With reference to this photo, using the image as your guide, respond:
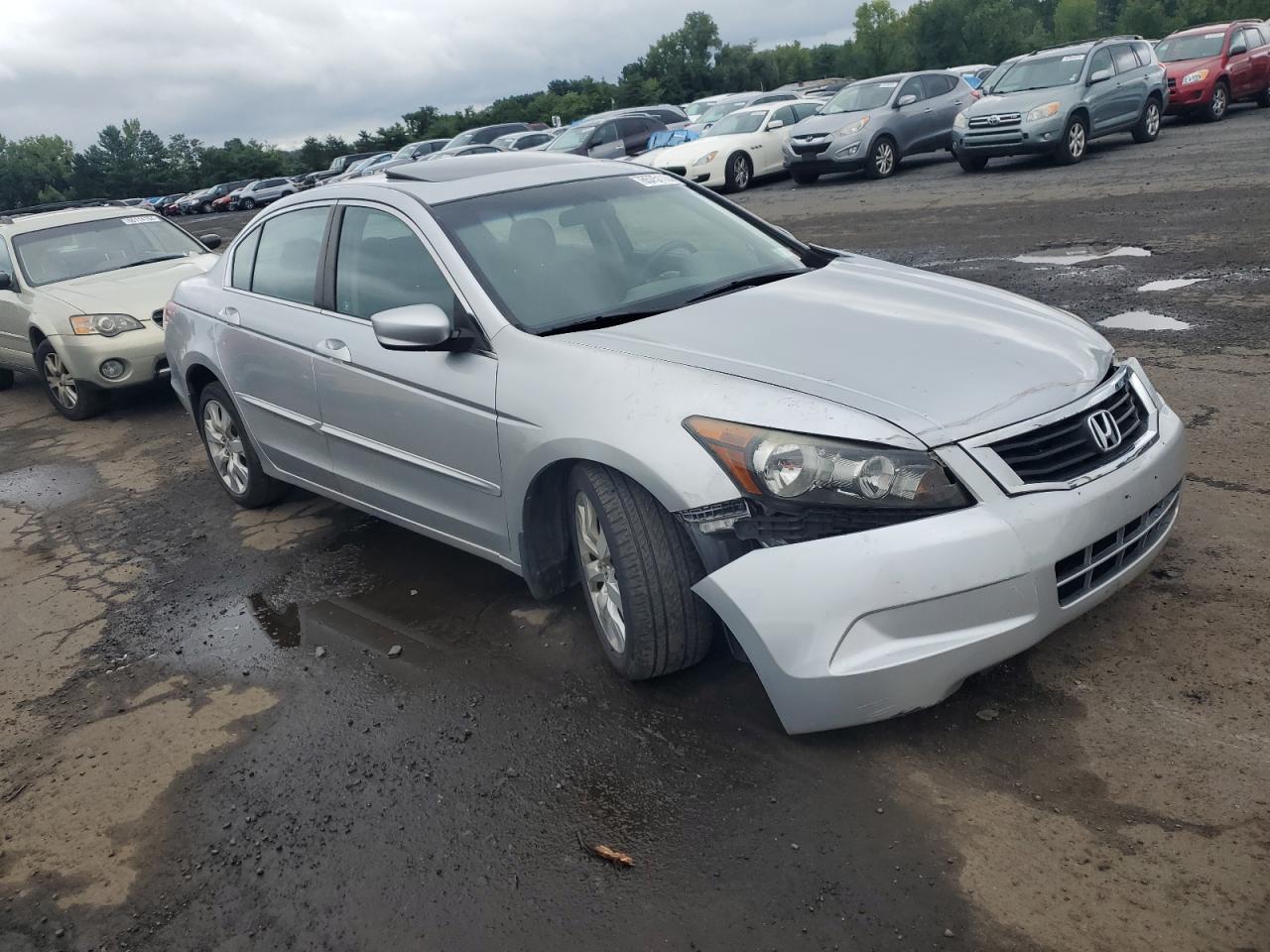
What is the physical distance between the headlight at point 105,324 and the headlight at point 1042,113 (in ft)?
40.6

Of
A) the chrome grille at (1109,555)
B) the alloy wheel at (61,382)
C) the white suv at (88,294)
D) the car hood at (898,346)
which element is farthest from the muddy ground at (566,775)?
the alloy wheel at (61,382)

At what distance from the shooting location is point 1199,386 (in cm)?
584

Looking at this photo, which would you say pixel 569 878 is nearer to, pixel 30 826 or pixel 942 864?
pixel 942 864

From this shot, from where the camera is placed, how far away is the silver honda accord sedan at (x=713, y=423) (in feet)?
9.52

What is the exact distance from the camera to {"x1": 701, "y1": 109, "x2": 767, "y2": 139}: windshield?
2133 cm

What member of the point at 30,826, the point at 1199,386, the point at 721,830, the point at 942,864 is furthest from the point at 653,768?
the point at 1199,386

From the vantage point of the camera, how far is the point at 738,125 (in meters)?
21.6

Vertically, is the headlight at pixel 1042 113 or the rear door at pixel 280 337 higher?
the rear door at pixel 280 337

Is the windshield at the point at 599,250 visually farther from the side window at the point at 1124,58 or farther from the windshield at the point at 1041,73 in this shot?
the side window at the point at 1124,58

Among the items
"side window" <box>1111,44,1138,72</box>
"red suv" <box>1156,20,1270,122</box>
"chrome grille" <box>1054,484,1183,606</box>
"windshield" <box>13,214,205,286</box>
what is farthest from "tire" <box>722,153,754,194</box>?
"chrome grille" <box>1054,484,1183,606</box>

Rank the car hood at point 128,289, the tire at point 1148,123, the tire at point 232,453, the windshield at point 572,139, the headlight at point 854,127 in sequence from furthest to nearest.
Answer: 1. the windshield at point 572,139
2. the headlight at point 854,127
3. the tire at point 1148,123
4. the car hood at point 128,289
5. the tire at point 232,453

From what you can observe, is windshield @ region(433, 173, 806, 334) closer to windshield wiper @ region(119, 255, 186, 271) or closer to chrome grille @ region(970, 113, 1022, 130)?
windshield wiper @ region(119, 255, 186, 271)

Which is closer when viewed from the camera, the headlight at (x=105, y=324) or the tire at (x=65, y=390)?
the headlight at (x=105, y=324)

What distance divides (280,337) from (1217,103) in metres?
20.6
